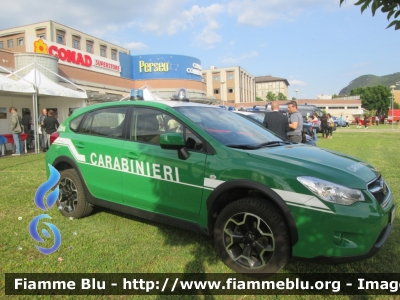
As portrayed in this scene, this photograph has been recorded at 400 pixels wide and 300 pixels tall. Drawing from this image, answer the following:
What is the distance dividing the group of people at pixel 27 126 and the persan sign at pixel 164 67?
3301 cm

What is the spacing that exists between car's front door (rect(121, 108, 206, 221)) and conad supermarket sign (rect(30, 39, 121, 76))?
2633 cm

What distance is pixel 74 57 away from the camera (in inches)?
1147

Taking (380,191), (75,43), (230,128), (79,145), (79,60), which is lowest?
(380,191)

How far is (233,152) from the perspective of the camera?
297 cm

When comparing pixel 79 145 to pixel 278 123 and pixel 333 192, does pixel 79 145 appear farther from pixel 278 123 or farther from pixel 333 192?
pixel 278 123

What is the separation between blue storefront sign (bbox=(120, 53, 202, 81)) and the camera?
146 feet

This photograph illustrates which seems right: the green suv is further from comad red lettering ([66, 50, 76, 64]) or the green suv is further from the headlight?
comad red lettering ([66, 50, 76, 64])

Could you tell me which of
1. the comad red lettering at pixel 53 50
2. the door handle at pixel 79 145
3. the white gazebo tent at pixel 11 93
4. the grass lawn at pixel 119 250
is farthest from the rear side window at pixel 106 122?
the comad red lettering at pixel 53 50

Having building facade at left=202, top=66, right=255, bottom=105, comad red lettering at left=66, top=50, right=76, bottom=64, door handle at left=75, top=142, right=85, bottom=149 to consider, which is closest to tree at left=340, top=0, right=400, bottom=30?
door handle at left=75, top=142, right=85, bottom=149

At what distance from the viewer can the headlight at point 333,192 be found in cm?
248

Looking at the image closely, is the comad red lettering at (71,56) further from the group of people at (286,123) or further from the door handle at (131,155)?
the door handle at (131,155)

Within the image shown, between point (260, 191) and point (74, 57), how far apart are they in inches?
1198

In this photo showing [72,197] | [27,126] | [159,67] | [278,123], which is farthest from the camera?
[159,67]

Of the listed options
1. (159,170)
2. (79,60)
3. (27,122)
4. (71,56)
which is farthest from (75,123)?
(79,60)
